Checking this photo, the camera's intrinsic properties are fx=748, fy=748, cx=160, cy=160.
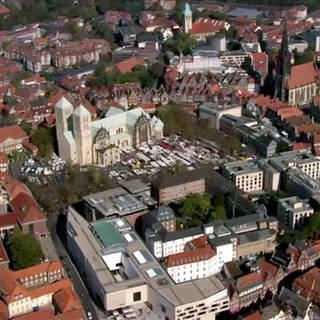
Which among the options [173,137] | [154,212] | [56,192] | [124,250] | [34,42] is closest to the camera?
[124,250]

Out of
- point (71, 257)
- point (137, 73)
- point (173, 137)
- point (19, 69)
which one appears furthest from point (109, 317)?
point (19, 69)

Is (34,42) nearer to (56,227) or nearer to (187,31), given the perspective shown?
(187,31)

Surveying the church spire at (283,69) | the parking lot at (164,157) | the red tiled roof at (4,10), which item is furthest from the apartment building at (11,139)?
the red tiled roof at (4,10)

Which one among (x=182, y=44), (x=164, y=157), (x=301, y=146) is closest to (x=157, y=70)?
(x=182, y=44)

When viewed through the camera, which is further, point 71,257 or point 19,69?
point 19,69

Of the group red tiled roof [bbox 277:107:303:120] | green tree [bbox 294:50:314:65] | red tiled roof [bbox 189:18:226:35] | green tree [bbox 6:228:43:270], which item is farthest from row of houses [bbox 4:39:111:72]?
green tree [bbox 6:228:43:270]

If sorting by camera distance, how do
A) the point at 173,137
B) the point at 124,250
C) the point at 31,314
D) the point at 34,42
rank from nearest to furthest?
the point at 31,314, the point at 124,250, the point at 173,137, the point at 34,42

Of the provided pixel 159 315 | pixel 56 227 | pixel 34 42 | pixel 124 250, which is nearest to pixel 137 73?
pixel 34 42
